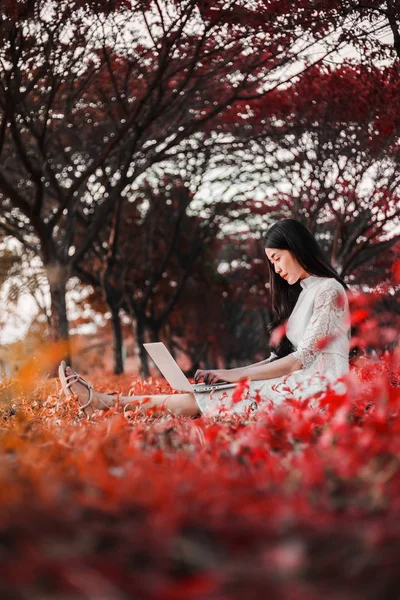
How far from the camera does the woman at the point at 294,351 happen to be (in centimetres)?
388

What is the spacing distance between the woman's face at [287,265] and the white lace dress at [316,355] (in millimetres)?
182

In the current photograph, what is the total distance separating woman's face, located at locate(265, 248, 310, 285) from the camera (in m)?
4.17

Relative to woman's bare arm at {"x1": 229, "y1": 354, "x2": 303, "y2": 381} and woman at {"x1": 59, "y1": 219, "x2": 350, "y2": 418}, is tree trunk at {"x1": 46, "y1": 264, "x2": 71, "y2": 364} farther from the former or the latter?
woman's bare arm at {"x1": 229, "y1": 354, "x2": 303, "y2": 381}

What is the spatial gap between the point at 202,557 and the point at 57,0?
6442 millimetres

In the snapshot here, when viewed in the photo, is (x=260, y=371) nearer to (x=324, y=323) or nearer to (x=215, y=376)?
(x=215, y=376)

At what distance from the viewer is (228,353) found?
18.0 m

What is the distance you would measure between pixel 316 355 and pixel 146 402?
44.8 inches

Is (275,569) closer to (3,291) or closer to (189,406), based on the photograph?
(189,406)

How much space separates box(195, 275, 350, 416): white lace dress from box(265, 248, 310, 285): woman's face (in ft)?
0.60

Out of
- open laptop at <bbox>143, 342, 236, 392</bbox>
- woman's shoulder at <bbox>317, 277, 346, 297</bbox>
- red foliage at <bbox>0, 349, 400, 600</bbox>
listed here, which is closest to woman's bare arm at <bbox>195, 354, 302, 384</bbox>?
open laptop at <bbox>143, 342, 236, 392</bbox>

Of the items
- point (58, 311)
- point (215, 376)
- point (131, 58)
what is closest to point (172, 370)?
point (215, 376)

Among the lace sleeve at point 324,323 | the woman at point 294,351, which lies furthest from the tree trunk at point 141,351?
the lace sleeve at point 324,323

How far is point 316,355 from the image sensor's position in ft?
12.9

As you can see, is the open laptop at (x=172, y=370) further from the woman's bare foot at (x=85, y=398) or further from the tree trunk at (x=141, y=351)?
the tree trunk at (x=141, y=351)
